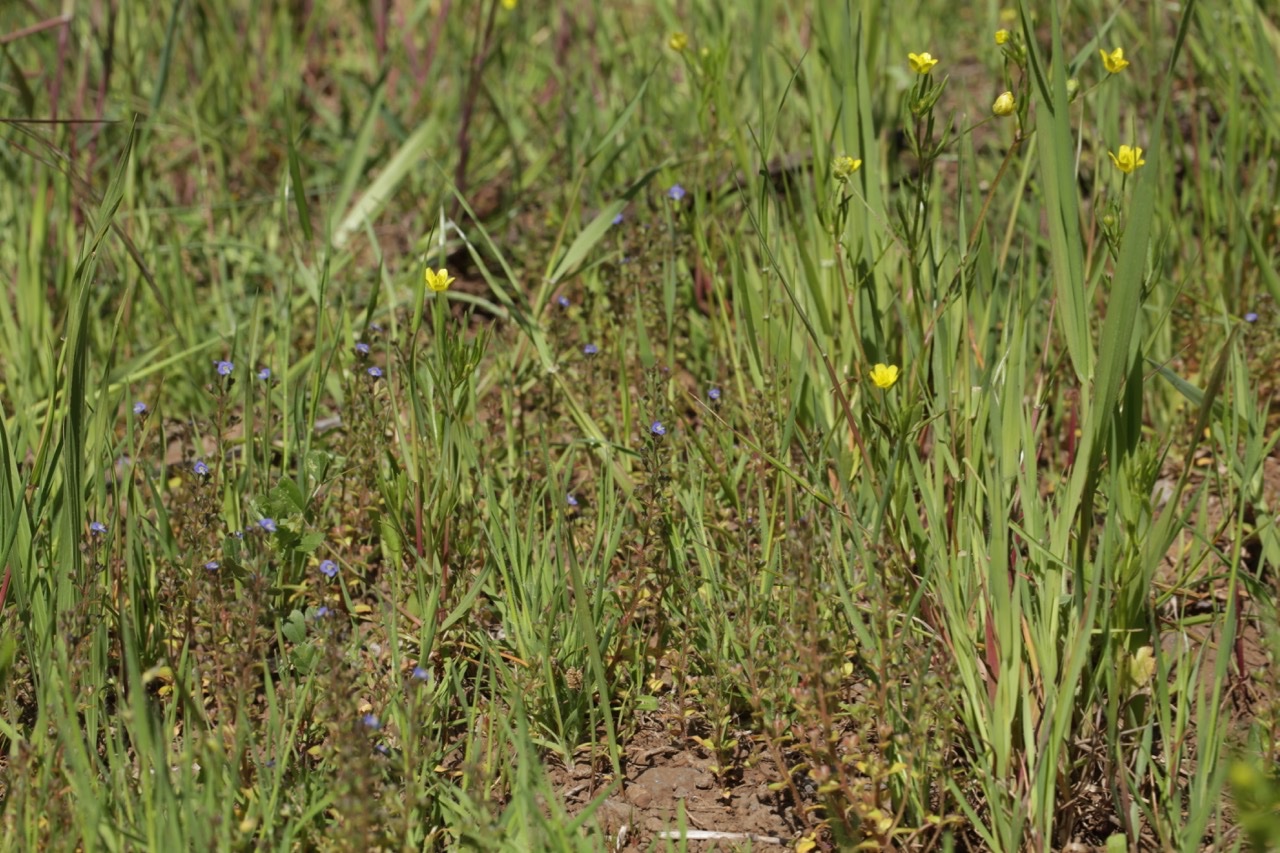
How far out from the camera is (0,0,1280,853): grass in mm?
Result: 1854

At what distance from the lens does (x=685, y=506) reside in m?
2.33

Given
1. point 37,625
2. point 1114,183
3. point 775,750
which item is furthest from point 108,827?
point 1114,183

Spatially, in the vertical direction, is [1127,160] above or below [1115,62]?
below

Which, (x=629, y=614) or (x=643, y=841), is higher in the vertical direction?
(x=629, y=614)

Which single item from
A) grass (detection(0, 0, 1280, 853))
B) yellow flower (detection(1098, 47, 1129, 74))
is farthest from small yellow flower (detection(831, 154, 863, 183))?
yellow flower (detection(1098, 47, 1129, 74))

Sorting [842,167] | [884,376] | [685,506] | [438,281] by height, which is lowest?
[685,506]

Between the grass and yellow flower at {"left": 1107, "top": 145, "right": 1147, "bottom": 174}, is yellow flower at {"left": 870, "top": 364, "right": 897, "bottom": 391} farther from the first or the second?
yellow flower at {"left": 1107, "top": 145, "right": 1147, "bottom": 174}

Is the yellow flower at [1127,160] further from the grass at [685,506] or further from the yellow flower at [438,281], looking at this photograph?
the yellow flower at [438,281]

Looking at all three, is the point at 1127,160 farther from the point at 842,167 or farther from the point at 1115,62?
the point at 842,167

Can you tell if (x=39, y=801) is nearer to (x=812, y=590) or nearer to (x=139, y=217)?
(x=812, y=590)

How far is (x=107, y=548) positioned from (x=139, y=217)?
5.02 ft

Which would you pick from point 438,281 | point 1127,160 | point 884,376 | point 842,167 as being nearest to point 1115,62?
point 1127,160

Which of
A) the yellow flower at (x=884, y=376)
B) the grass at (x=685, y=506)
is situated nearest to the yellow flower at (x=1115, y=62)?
the grass at (x=685, y=506)

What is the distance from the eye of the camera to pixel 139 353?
10.0 ft
